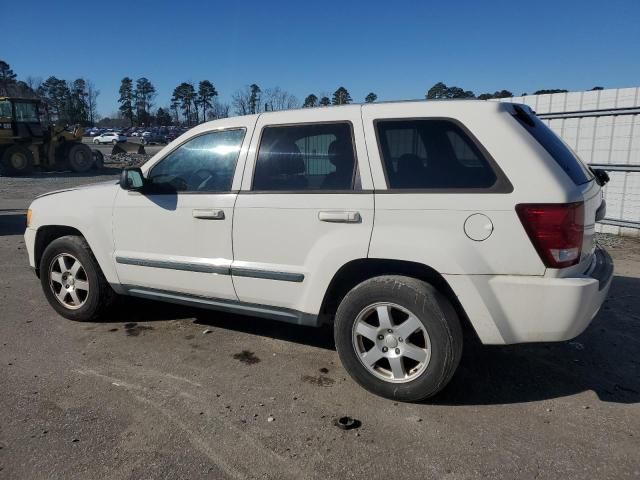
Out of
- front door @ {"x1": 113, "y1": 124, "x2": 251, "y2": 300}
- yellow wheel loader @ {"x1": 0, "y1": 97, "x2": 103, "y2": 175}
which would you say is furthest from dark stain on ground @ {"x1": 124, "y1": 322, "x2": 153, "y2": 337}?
A: yellow wheel loader @ {"x1": 0, "y1": 97, "x2": 103, "y2": 175}

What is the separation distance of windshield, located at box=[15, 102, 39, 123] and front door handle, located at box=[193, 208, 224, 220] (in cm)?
2133

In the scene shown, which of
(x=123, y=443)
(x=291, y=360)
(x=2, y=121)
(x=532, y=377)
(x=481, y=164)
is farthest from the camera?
(x=2, y=121)

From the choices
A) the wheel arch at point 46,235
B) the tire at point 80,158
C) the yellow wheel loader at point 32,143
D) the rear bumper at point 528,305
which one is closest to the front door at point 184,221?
the wheel arch at point 46,235

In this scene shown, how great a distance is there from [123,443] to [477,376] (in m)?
2.35

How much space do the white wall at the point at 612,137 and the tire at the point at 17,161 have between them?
68.8 feet

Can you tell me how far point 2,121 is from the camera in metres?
20.3

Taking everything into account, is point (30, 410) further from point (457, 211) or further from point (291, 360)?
point (457, 211)

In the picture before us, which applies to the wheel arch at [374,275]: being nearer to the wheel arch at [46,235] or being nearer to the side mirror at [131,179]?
the side mirror at [131,179]

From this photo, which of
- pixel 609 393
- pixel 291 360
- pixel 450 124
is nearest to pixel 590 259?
pixel 609 393

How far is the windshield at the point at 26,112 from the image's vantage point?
68.7ft

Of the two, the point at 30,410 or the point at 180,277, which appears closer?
the point at 30,410

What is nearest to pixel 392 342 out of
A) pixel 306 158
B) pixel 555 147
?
pixel 306 158

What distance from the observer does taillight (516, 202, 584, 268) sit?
109 inches

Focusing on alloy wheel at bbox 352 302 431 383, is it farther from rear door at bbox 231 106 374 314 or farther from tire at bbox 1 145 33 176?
tire at bbox 1 145 33 176
